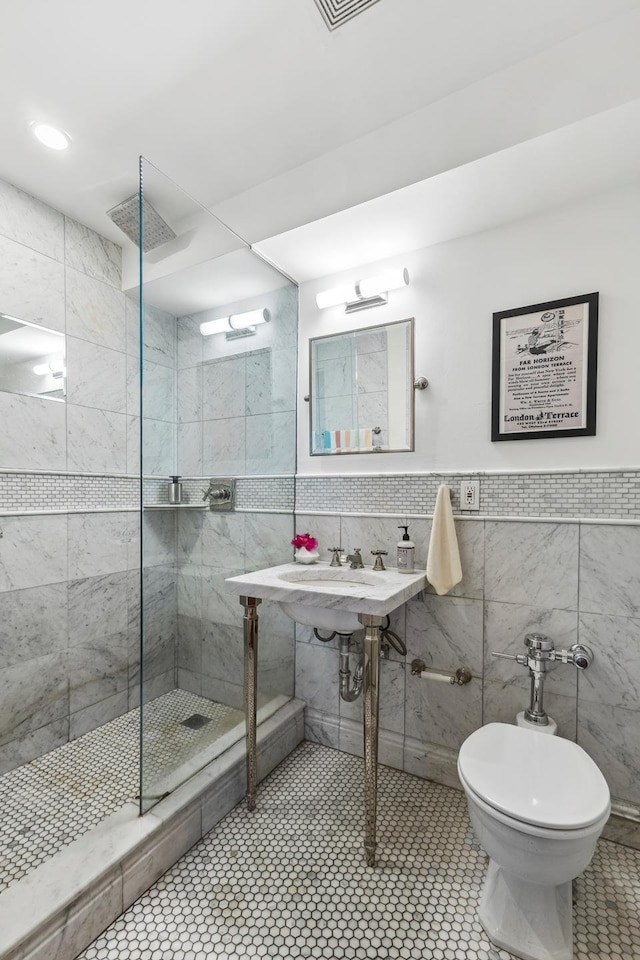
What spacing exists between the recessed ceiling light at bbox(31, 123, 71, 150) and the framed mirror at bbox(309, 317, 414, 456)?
121cm

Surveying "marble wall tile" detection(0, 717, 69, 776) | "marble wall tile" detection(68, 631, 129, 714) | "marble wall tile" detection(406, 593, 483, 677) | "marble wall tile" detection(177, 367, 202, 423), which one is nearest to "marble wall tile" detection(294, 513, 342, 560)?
"marble wall tile" detection(406, 593, 483, 677)

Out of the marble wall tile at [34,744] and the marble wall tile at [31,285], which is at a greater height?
the marble wall tile at [31,285]

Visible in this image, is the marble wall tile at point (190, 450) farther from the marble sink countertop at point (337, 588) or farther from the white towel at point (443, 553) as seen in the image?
the white towel at point (443, 553)

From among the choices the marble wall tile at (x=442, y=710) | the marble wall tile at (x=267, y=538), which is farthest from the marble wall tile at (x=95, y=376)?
the marble wall tile at (x=442, y=710)

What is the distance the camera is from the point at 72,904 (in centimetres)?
110

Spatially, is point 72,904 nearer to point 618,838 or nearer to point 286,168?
point 618,838

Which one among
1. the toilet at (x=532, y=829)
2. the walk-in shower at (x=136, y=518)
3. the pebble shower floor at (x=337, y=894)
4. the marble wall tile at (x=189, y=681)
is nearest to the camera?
the toilet at (x=532, y=829)

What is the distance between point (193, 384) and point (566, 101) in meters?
1.48

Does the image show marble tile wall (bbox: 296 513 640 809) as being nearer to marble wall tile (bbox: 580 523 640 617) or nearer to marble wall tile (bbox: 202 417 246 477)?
marble wall tile (bbox: 580 523 640 617)

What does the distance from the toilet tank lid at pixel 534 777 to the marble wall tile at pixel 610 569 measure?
1.62 ft

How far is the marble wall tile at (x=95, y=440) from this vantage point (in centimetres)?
203

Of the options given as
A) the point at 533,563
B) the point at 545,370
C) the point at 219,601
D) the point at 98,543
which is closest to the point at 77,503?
the point at 98,543

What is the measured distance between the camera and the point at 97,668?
2.08 metres

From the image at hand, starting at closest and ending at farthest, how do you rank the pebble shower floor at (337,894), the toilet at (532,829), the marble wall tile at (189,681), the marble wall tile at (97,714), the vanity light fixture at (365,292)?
the toilet at (532,829), the pebble shower floor at (337,894), the marble wall tile at (189,681), the vanity light fixture at (365,292), the marble wall tile at (97,714)
